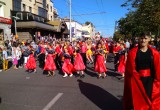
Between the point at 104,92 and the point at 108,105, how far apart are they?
6.04ft

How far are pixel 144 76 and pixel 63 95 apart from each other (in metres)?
3.99

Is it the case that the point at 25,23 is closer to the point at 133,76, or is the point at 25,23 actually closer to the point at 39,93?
the point at 39,93

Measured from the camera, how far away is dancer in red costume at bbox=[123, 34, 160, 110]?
223 inches

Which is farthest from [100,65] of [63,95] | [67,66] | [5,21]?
[5,21]

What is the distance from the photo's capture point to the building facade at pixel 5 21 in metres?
35.2

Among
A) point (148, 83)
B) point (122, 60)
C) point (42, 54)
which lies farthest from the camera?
point (42, 54)

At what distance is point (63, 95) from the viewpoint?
9203 mm

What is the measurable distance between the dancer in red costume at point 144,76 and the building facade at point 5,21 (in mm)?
30364

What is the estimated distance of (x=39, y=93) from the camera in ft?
31.4

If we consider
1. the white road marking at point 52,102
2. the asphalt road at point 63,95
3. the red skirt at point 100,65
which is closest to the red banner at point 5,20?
the asphalt road at point 63,95

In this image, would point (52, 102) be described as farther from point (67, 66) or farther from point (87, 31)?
point (87, 31)

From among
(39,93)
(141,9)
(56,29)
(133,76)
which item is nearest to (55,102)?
(39,93)

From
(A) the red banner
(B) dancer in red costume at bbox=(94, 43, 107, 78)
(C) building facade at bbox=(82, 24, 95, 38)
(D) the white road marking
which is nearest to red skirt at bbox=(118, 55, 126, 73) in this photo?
(B) dancer in red costume at bbox=(94, 43, 107, 78)

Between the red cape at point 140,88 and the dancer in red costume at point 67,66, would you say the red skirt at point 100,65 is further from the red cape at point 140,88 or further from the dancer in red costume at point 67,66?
the red cape at point 140,88
